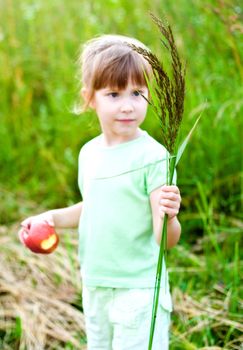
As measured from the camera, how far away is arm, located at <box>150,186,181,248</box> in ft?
5.93

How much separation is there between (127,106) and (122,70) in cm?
11

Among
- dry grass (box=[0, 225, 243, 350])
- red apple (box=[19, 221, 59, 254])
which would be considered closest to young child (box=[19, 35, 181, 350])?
Answer: red apple (box=[19, 221, 59, 254])

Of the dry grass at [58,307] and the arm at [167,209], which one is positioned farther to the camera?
the dry grass at [58,307]

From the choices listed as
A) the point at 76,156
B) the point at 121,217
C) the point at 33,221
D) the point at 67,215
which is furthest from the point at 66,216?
the point at 76,156

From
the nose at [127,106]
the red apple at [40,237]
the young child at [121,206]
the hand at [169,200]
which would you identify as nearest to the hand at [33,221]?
the red apple at [40,237]

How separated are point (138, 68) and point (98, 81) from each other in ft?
0.47

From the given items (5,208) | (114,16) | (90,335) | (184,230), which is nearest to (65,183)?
(5,208)

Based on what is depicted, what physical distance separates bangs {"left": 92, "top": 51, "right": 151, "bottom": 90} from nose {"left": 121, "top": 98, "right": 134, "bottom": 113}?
43mm

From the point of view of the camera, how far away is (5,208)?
4035mm

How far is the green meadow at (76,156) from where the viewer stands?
9.34ft

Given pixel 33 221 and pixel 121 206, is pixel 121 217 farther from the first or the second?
pixel 33 221

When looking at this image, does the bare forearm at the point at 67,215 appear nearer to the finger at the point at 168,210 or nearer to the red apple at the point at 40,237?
the red apple at the point at 40,237

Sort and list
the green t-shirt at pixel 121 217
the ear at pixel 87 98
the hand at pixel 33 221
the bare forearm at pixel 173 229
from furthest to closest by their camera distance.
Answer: the hand at pixel 33 221
the ear at pixel 87 98
the green t-shirt at pixel 121 217
the bare forearm at pixel 173 229

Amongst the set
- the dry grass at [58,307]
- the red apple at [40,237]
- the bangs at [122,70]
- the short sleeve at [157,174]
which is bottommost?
the dry grass at [58,307]
